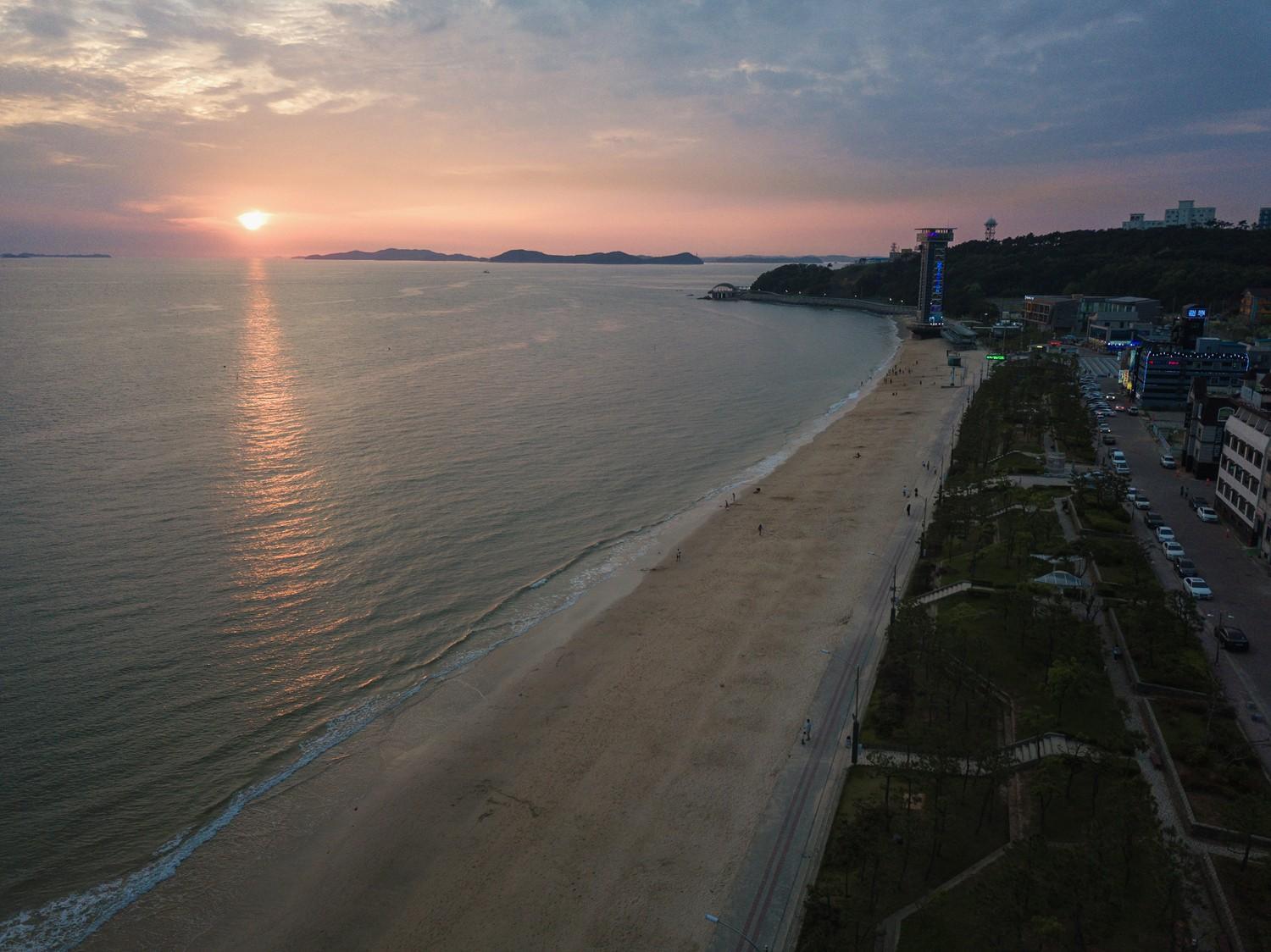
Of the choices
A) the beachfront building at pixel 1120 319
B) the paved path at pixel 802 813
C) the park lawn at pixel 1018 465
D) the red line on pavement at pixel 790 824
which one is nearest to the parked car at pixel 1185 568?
the paved path at pixel 802 813

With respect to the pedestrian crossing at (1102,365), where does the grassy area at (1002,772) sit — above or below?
below

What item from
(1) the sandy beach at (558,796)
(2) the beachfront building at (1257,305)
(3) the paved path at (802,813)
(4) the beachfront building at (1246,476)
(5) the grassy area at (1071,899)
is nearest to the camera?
(5) the grassy area at (1071,899)

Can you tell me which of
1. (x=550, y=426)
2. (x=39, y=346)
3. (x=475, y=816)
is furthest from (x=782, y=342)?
(x=475, y=816)

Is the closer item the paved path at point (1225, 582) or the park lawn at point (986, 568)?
the paved path at point (1225, 582)

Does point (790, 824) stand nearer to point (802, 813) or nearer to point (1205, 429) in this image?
point (802, 813)

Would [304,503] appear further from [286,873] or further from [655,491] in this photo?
[286,873]

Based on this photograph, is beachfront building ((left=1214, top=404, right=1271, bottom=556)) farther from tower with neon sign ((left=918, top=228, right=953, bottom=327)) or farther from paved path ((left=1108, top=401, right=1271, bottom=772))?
tower with neon sign ((left=918, top=228, right=953, bottom=327))

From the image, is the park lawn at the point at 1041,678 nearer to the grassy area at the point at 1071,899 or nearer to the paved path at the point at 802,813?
the paved path at the point at 802,813

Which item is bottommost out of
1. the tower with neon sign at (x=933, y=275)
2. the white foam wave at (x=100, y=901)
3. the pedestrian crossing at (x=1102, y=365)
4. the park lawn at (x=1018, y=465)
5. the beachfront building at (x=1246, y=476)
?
the white foam wave at (x=100, y=901)
